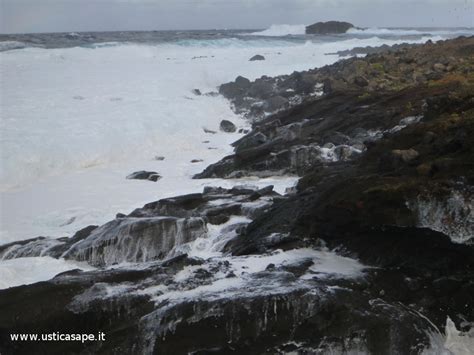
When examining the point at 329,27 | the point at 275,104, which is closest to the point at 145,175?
the point at 275,104

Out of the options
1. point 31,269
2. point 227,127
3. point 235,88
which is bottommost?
point 31,269

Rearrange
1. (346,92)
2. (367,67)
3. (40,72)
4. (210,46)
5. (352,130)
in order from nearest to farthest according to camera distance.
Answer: (352,130)
(346,92)
(367,67)
(40,72)
(210,46)

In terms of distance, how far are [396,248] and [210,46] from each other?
57.2m

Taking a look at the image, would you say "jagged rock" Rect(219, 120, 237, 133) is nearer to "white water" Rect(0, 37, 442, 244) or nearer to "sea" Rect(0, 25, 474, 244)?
"white water" Rect(0, 37, 442, 244)

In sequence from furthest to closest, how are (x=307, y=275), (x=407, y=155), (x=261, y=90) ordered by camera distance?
(x=261, y=90) → (x=407, y=155) → (x=307, y=275)

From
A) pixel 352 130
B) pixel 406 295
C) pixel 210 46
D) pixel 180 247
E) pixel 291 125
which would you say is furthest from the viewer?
pixel 210 46

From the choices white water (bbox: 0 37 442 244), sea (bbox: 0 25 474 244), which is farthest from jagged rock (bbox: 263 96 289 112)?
white water (bbox: 0 37 442 244)

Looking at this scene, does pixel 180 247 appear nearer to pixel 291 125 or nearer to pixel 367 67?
pixel 291 125

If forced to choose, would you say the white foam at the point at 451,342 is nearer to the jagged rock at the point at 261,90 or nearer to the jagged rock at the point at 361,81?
the jagged rock at the point at 361,81

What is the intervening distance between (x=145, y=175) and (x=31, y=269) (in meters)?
6.09

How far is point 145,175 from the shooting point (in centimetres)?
1410

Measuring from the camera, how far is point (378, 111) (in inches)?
533

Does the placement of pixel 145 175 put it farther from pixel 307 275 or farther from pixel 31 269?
pixel 307 275

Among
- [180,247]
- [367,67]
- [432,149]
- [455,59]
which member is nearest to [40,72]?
[367,67]
